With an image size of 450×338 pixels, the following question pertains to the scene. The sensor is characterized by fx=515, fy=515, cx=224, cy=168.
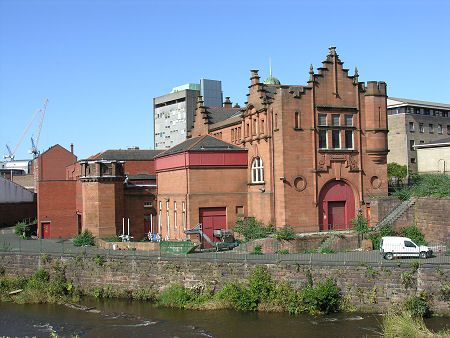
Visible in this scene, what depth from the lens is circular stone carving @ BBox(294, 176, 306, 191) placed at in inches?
1529

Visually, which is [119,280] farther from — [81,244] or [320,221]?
[320,221]

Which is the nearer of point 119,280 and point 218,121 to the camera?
point 119,280

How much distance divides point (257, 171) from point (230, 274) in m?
13.4

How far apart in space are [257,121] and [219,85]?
314 ft

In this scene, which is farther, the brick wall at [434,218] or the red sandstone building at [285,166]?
the red sandstone building at [285,166]

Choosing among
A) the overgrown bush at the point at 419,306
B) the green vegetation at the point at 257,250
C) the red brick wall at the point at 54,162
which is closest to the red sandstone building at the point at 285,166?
the green vegetation at the point at 257,250

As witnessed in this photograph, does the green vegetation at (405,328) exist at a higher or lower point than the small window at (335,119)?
lower

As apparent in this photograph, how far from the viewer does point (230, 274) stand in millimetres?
30562

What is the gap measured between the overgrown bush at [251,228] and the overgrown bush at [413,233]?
9.30 m

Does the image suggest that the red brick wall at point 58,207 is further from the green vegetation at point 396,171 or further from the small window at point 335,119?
the green vegetation at point 396,171

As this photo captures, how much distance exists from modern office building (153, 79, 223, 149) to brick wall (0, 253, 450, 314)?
92595mm

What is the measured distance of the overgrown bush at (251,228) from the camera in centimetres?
3834

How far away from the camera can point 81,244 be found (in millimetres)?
42656

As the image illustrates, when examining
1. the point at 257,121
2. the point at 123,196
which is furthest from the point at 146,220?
the point at 257,121
